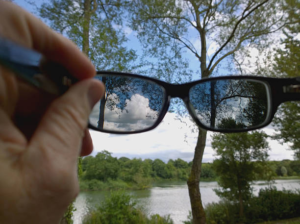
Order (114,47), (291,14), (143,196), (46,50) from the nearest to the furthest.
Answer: (46,50) < (114,47) < (291,14) < (143,196)

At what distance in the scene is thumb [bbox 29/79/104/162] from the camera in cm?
37

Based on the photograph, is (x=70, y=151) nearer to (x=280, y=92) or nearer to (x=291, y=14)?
(x=280, y=92)

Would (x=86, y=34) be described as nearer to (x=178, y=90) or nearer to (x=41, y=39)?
(x=178, y=90)

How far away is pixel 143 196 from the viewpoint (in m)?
7.00

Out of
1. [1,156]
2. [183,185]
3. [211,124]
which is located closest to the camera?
[1,156]

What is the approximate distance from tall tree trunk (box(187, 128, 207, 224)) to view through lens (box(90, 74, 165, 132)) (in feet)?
14.6

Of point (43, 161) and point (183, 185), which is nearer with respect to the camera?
point (43, 161)

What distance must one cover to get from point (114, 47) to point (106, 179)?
435 cm

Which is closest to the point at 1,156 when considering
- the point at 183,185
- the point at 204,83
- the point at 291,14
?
the point at 204,83

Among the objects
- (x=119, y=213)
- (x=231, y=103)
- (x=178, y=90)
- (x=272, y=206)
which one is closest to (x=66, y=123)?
(x=178, y=90)

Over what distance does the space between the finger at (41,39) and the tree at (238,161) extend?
7.29 meters

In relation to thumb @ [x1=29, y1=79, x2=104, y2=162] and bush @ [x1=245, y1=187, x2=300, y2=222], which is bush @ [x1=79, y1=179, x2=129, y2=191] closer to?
bush @ [x1=245, y1=187, x2=300, y2=222]

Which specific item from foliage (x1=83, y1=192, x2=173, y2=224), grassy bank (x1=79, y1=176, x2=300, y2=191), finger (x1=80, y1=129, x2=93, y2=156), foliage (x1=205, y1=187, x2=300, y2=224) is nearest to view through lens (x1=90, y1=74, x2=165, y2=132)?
finger (x1=80, y1=129, x2=93, y2=156)

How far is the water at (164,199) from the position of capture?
19.2ft
